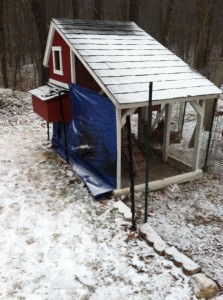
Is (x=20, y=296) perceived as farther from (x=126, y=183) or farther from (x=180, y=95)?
(x=180, y=95)

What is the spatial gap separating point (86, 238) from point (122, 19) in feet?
42.6

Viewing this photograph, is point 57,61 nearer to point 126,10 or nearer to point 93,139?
point 93,139

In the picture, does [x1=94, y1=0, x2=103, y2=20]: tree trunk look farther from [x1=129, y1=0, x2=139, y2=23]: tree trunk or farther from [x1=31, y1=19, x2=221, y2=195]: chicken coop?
[x1=31, y1=19, x2=221, y2=195]: chicken coop

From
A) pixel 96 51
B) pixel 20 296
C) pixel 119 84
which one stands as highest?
pixel 96 51

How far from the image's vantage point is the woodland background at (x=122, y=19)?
12.7 meters

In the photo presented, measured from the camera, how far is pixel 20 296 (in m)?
4.32

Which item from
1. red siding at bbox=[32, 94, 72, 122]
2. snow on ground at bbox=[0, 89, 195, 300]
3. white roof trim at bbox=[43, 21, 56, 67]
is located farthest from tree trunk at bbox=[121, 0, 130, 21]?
snow on ground at bbox=[0, 89, 195, 300]

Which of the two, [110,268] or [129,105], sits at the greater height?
[129,105]

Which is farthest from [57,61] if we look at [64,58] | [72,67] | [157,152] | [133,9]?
[133,9]

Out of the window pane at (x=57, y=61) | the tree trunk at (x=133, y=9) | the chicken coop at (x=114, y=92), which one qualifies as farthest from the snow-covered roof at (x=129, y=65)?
the tree trunk at (x=133, y=9)

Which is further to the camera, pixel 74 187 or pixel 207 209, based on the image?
pixel 74 187

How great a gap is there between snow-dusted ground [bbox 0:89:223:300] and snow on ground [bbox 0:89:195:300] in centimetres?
1

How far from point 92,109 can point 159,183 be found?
2330mm

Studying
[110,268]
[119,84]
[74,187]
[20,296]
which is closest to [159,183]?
[74,187]
